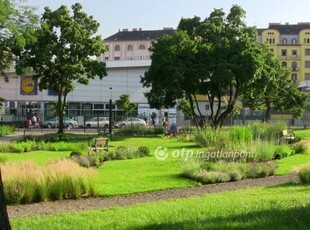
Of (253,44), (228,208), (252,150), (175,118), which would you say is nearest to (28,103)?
(175,118)

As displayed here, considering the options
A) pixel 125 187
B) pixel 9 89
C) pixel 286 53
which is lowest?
pixel 125 187

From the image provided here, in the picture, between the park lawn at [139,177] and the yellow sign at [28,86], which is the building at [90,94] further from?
the park lawn at [139,177]

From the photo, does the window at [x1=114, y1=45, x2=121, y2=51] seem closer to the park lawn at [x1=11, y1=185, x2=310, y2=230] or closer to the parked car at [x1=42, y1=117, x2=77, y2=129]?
the parked car at [x1=42, y1=117, x2=77, y2=129]

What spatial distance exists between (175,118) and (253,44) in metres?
23.8

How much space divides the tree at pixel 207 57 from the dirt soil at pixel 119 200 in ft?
81.2

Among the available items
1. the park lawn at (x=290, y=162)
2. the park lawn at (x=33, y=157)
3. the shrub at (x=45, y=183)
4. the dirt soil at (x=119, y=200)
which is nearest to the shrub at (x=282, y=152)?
the park lawn at (x=290, y=162)

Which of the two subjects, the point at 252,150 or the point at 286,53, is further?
the point at 286,53

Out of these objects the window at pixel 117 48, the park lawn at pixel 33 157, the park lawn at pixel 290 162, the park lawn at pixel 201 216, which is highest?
the window at pixel 117 48

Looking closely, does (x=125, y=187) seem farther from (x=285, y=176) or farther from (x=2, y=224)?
(x=2, y=224)

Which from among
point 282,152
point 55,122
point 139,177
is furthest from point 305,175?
point 55,122

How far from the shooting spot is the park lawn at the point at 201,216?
307 inches

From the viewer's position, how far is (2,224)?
5766 mm

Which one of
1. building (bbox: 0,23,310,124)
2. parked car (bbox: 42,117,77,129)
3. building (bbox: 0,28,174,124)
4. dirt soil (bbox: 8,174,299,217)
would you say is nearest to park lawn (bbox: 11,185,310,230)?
dirt soil (bbox: 8,174,299,217)

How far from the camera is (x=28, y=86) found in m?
77.8
